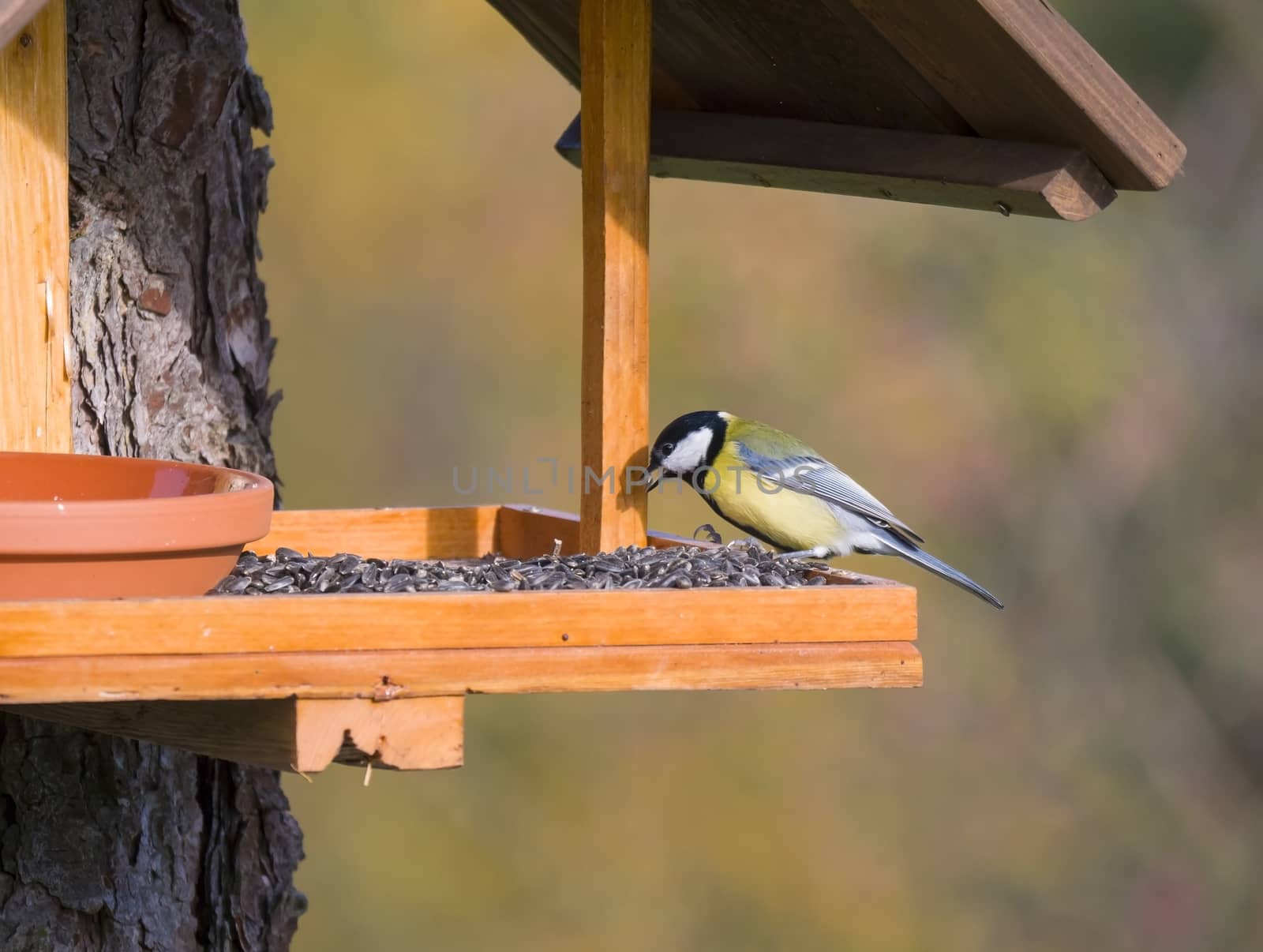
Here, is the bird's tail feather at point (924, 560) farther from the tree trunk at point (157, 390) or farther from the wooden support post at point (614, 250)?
the tree trunk at point (157, 390)

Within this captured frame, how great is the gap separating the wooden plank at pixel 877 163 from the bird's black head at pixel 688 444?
48 cm

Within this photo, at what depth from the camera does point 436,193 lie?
5.20m

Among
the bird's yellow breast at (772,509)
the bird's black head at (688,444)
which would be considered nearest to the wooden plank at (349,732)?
the bird's black head at (688,444)

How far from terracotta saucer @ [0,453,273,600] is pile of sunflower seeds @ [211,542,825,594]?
0.14 meters

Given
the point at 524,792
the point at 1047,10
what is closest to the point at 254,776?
the point at 1047,10

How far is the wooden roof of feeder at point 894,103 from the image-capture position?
2.12 m

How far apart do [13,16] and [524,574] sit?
0.93m

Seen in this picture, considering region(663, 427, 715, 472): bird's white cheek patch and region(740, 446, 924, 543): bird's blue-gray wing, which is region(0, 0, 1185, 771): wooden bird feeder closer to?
region(663, 427, 715, 472): bird's white cheek patch

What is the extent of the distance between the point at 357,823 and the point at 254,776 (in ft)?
7.34

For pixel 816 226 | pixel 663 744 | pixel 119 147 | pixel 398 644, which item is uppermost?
pixel 816 226

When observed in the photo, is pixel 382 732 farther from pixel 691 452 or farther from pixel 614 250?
pixel 691 452

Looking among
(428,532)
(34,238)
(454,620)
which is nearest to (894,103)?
(428,532)

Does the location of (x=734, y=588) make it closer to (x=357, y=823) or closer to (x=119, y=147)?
(x=119, y=147)

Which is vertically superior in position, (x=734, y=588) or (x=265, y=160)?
(x=265, y=160)
